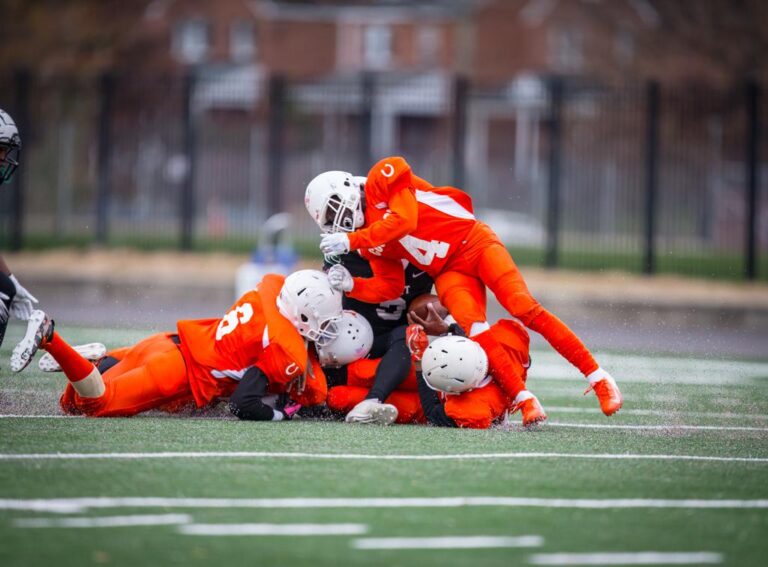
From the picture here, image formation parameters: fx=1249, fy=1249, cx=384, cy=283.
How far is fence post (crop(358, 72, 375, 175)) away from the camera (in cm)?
2134

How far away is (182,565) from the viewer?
4.53m

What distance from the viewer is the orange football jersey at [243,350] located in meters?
7.65

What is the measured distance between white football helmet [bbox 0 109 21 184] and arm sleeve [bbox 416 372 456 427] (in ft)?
9.68

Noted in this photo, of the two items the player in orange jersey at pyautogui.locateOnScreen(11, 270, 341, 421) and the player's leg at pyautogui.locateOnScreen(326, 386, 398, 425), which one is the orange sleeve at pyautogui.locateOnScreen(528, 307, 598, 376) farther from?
the player in orange jersey at pyautogui.locateOnScreen(11, 270, 341, 421)

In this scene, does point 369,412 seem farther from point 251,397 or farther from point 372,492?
point 372,492

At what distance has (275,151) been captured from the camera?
71.7 feet

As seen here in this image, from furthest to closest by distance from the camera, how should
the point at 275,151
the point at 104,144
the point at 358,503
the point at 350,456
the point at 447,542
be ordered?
the point at 104,144 < the point at 275,151 < the point at 350,456 < the point at 358,503 < the point at 447,542

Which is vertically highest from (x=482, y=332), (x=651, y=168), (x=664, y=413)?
(x=651, y=168)

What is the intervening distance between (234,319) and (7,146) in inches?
71.4

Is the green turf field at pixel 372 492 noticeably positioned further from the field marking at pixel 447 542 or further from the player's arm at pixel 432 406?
the player's arm at pixel 432 406

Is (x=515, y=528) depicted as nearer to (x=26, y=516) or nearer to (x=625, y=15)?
(x=26, y=516)

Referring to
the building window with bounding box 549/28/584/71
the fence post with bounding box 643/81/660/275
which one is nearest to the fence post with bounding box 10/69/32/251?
the fence post with bounding box 643/81/660/275

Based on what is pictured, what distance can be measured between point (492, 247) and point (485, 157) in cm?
3644

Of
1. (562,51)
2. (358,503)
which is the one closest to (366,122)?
(358,503)
